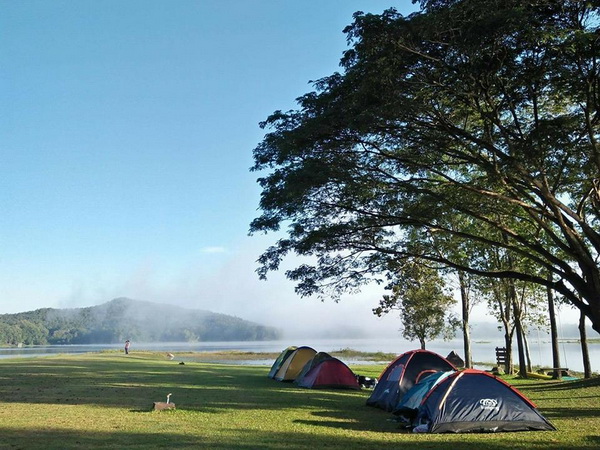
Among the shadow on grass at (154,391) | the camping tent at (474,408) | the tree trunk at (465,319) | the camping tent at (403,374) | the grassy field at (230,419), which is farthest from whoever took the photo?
the tree trunk at (465,319)

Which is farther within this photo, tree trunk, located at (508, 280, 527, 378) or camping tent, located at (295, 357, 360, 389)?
tree trunk, located at (508, 280, 527, 378)

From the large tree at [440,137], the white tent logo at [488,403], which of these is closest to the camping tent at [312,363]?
the large tree at [440,137]

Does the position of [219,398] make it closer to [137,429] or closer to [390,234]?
[137,429]

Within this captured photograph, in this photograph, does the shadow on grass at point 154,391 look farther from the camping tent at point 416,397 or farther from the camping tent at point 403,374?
the camping tent at point 416,397

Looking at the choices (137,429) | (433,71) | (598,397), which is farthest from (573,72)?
(137,429)

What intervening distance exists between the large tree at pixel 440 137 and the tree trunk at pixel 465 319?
1183 centimetres

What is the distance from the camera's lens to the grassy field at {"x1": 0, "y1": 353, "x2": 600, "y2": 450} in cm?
976

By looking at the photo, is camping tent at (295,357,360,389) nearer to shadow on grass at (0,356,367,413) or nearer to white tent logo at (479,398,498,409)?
shadow on grass at (0,356,367,413)

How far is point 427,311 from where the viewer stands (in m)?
34.1

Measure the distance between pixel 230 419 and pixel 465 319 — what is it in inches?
859

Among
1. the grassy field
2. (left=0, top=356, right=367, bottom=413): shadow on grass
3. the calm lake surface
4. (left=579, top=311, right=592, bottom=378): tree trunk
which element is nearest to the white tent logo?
the grassy field

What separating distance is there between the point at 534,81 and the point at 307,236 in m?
8.25

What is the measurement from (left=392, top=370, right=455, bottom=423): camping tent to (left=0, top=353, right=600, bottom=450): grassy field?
18.3 inches

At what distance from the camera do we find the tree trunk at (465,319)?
1182 inches
